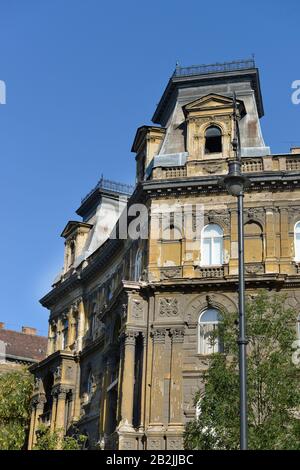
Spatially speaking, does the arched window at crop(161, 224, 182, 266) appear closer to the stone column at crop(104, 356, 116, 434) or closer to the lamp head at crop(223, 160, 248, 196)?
the stone column at crop(104, 356, 116, 434)

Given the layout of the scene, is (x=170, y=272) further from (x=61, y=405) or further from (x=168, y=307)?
(x=61, y=405)

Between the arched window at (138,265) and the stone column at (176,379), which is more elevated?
the arched window at (138,265)

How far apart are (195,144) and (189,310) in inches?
308

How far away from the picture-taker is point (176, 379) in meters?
34.6

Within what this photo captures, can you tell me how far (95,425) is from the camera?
42344 mm

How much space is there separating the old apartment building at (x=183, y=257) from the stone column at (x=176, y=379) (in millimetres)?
40

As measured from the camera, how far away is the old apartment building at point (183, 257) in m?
34.9

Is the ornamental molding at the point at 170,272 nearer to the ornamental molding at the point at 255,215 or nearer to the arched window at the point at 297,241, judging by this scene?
the ornamental molding at the point at 255,215

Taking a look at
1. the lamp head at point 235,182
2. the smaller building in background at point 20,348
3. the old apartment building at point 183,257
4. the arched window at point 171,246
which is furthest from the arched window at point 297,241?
the smaller building in background at point 20,348

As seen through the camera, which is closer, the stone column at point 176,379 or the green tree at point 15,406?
the stone column at point 176,379

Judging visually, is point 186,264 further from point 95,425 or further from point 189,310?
point 95,425

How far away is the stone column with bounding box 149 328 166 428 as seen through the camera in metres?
34.1

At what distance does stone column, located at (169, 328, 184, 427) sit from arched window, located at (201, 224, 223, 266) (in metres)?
3.37

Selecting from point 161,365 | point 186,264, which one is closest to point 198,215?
point 186,264
